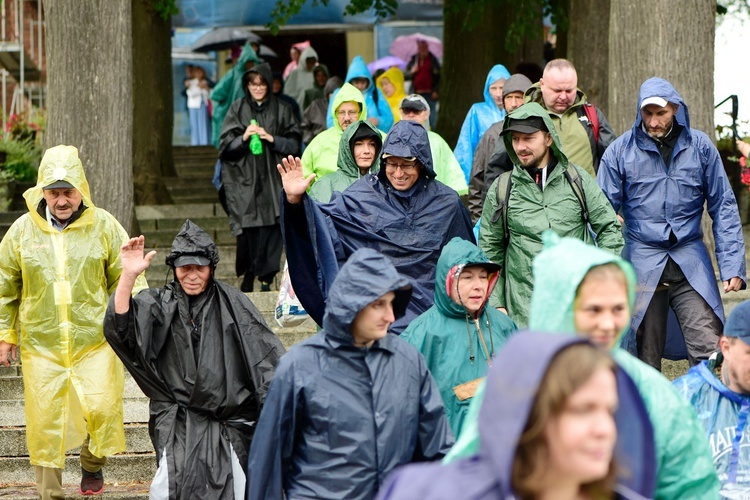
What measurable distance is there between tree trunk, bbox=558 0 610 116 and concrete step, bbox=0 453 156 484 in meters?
7.13

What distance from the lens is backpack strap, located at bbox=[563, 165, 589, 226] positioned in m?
7.54

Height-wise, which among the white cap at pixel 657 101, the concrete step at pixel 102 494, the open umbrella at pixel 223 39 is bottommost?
the concrete step at pixel 102 494

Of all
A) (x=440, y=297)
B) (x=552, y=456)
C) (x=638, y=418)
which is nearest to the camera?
(x=552, y=456)

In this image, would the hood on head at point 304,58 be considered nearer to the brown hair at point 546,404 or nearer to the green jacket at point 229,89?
the green jacket at point 229,89

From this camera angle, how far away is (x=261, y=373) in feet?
23.2

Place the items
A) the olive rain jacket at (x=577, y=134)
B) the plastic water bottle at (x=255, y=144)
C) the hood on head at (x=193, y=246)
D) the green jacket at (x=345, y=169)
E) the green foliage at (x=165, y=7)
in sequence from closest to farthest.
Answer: the hood on head at (x=193, y=246), the olive rain jacket at (x=577, y=134), the green jacket at (x=345, y=169), the plastic water bottle at (x=255, y=144), the green foliage at (x=165, y=7)

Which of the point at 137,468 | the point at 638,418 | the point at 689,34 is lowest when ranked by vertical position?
the point at 137,468

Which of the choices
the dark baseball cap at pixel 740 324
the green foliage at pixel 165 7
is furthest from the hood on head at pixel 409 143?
the green foliage at pixel 165 7

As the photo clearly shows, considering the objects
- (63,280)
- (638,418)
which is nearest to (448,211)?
(63,280)

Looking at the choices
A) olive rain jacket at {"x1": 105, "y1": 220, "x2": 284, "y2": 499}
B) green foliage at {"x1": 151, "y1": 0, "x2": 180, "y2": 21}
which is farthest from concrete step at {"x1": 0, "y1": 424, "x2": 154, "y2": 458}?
green foliage at {"x1": 151, "y1": 0, "x2": 180, "y2": 21}

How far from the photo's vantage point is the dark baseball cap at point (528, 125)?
7566 millimetres

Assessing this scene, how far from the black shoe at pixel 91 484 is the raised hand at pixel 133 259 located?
5.76 ft

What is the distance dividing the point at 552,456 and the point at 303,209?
14.2 feet

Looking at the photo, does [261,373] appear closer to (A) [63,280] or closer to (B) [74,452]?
(A) [63,280]
